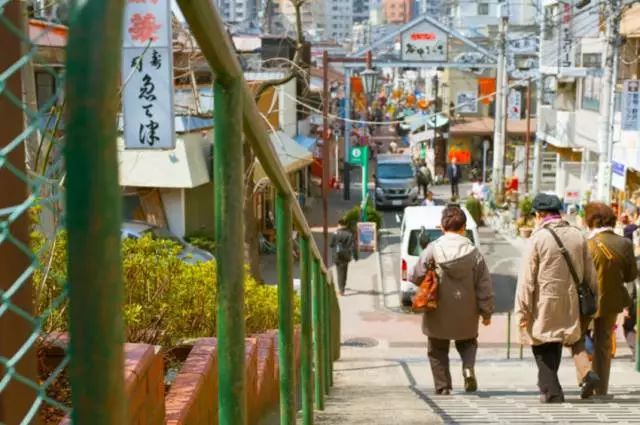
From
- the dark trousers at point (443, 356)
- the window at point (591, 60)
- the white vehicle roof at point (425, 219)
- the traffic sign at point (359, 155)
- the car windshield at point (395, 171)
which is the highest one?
the window at point (591, 60)

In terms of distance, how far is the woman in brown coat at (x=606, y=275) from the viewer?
619 cm

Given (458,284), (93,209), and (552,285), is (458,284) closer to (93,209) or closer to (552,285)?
(552,285)

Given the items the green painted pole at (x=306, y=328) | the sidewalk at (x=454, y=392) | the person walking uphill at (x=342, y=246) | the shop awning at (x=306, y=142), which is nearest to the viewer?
the green painted pole at (x=306, y=328)

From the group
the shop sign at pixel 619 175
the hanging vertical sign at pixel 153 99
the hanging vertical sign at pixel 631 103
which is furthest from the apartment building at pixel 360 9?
the hanging vertical sign at pixel 153 99

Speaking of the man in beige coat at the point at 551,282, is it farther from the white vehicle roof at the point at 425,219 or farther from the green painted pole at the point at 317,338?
the white vehicle roof at the point at 425,219

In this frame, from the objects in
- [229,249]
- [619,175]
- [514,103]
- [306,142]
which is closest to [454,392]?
[229,249]

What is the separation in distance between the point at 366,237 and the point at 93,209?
806 inches

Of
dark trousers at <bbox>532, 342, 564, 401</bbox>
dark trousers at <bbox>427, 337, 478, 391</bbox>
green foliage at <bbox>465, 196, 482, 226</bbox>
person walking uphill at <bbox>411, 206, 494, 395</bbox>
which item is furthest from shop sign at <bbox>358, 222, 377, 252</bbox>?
dark trousers at <bbox>532, 342, 564, 401</bbox>

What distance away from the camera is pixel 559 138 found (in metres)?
27.1

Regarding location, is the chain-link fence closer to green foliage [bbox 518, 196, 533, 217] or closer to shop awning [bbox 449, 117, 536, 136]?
green foliage [bbox 518, 196, 533, 217]

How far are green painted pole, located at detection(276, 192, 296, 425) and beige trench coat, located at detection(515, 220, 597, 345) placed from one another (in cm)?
271

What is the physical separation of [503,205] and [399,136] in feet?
101

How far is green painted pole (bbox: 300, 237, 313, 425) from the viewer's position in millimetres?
3984

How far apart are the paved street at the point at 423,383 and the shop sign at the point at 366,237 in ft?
13.6
